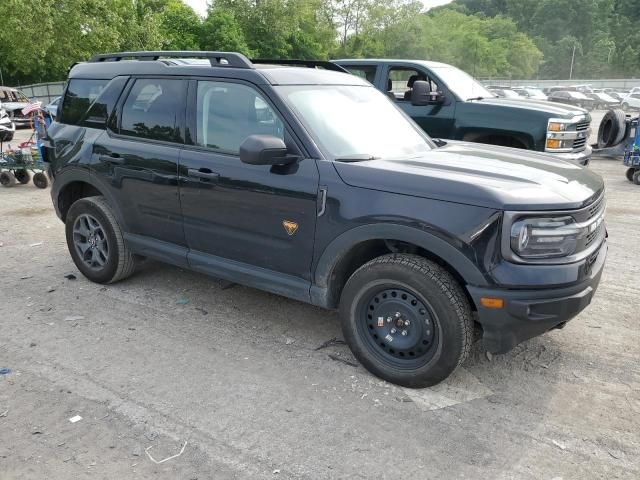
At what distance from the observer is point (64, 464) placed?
2.83m

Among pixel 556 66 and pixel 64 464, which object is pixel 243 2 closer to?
pixel 64 464

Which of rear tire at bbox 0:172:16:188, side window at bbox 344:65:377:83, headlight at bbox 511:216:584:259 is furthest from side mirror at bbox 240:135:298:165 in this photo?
rear tire at bbox 0:172:16:188

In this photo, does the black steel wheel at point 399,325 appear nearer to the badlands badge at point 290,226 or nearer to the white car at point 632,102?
the badlands badge at point 290,226

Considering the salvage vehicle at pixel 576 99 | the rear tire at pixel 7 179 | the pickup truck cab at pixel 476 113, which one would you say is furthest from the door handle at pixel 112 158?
the salvage vehicle at pixel 576 99

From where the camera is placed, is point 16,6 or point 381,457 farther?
point 16,6

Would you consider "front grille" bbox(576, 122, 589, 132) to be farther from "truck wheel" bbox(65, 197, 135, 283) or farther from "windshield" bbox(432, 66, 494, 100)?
"truck wheel" bbox(65, 197, 135, 283)

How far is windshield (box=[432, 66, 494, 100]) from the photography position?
27.2 feet

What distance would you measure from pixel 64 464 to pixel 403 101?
7.04 metres

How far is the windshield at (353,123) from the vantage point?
3.82m

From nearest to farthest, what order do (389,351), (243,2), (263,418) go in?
1. (263,418)
2. (389,351)
3. (243,2)

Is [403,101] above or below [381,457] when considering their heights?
above

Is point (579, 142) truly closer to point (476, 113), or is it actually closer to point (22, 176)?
point (476, 113)

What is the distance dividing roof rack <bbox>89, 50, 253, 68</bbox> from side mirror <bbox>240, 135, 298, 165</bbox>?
793mm

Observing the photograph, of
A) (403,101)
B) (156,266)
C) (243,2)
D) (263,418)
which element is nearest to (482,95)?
(403,101)
